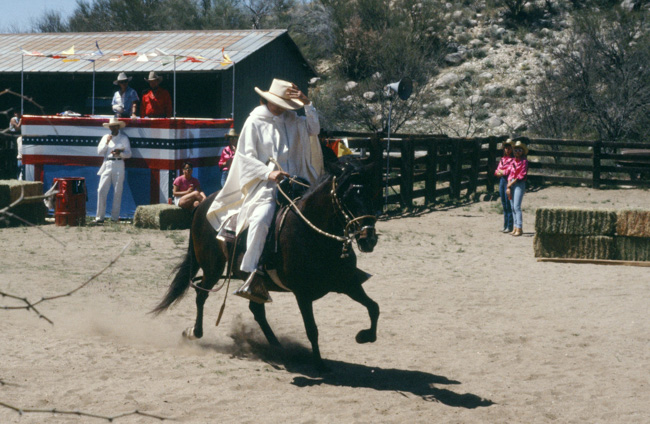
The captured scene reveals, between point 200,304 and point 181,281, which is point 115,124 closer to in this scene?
point 181,281

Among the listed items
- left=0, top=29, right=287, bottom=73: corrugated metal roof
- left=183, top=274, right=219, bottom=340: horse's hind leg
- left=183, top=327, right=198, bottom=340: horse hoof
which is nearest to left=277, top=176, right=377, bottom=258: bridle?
left=183, top=274, right=219, bottom=340: horse's hind leg

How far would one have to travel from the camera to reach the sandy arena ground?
522 centimetres

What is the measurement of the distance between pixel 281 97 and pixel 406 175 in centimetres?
1137

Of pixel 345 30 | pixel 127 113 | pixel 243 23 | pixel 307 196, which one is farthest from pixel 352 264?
pixel 243 23

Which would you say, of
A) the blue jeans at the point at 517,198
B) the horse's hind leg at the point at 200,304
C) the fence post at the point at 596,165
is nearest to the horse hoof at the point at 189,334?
the horse's hind leg at the point at 200,304

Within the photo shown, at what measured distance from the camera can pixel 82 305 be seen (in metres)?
8.21

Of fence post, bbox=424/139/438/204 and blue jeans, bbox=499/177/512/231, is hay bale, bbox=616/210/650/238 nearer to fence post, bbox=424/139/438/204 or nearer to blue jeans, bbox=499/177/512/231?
blue jeans, bbox=499/177/512/231


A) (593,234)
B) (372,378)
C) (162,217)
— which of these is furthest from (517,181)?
(372,378)

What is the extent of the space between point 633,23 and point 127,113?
93.5 ft

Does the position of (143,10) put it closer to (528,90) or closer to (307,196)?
(528,90)

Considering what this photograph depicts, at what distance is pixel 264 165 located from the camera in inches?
243

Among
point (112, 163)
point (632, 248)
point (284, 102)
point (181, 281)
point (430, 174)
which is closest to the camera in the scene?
point (284, 102)

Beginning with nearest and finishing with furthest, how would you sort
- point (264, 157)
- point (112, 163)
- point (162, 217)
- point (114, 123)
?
point (264, 157) → point (162, 217) → point (114, 123) → point (112, 163)

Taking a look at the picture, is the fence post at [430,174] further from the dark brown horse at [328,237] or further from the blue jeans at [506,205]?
the dark brown horse at [328,237]
